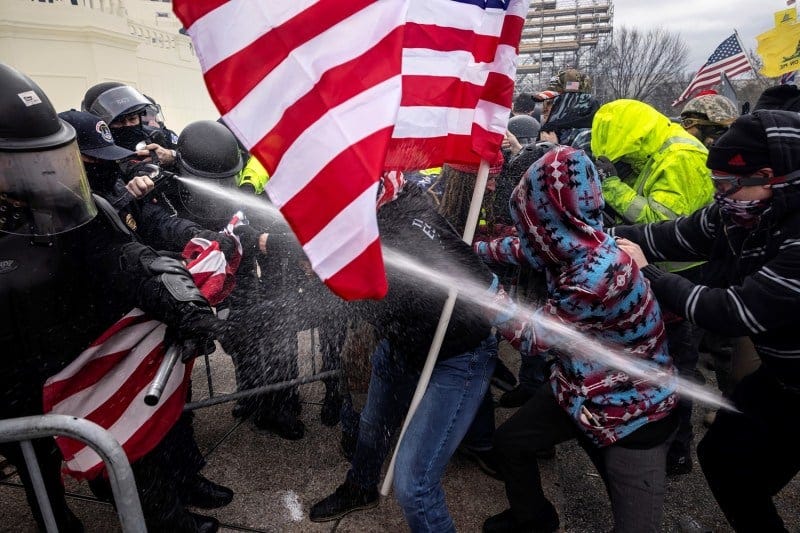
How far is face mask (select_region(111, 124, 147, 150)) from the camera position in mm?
4301

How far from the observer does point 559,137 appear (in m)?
5.59

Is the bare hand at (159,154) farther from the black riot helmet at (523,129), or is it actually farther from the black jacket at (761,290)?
the black riot helmet at (523,129)

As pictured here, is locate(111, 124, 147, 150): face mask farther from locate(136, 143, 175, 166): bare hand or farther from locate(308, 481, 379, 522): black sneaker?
locate(308, 481, 379, 522): black sneaker

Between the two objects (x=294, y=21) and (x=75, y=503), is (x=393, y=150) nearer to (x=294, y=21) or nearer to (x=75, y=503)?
(x=294, y=21)

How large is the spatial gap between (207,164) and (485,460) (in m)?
3.09

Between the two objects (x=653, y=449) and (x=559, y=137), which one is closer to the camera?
(x=653, y=449)

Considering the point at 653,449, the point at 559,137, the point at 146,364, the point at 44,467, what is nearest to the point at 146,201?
the point at 146,364

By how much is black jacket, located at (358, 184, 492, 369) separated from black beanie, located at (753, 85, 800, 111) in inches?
160

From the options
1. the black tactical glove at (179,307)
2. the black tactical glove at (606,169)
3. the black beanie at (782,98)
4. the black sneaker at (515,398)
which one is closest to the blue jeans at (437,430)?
the black tactical glove at (179,307)

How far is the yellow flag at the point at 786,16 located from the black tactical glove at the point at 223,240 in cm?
898

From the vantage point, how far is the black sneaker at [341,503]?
292 centimetres

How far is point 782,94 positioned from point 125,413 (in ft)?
19.0

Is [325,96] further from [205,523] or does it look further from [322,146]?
[205,523]

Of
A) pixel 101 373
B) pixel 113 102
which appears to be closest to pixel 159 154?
pixel 113 102
